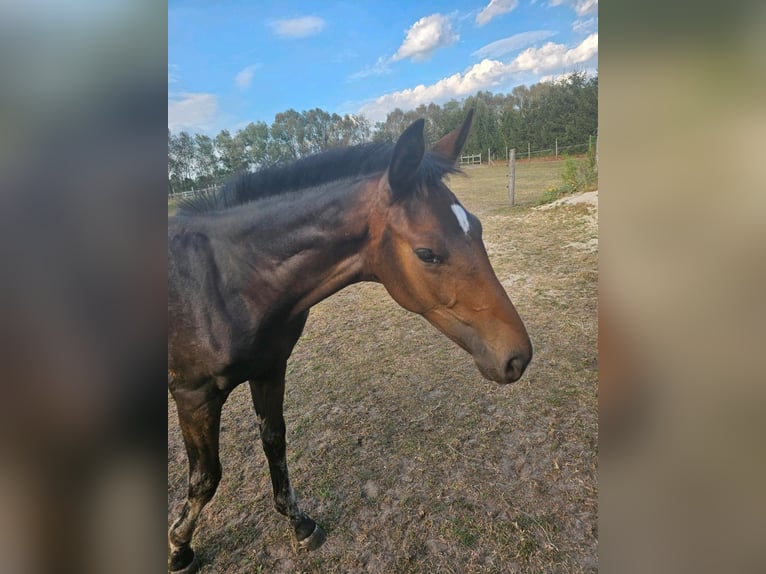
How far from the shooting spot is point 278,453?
1.84 meters

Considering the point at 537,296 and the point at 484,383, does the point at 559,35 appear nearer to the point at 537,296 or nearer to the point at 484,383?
the point at 537,296

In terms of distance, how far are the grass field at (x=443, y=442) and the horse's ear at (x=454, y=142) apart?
0.52 ft

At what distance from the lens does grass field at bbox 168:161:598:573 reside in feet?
5.71

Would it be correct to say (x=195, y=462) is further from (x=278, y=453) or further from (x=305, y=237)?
(x=305, y=237)

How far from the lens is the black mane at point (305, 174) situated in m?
1.40

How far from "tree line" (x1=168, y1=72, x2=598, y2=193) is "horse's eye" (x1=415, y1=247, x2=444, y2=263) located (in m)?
0.49

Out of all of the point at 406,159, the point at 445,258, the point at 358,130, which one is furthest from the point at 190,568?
the point at 358,130

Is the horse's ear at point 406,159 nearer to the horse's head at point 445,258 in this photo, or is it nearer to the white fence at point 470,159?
the horse's head at point 445,258
